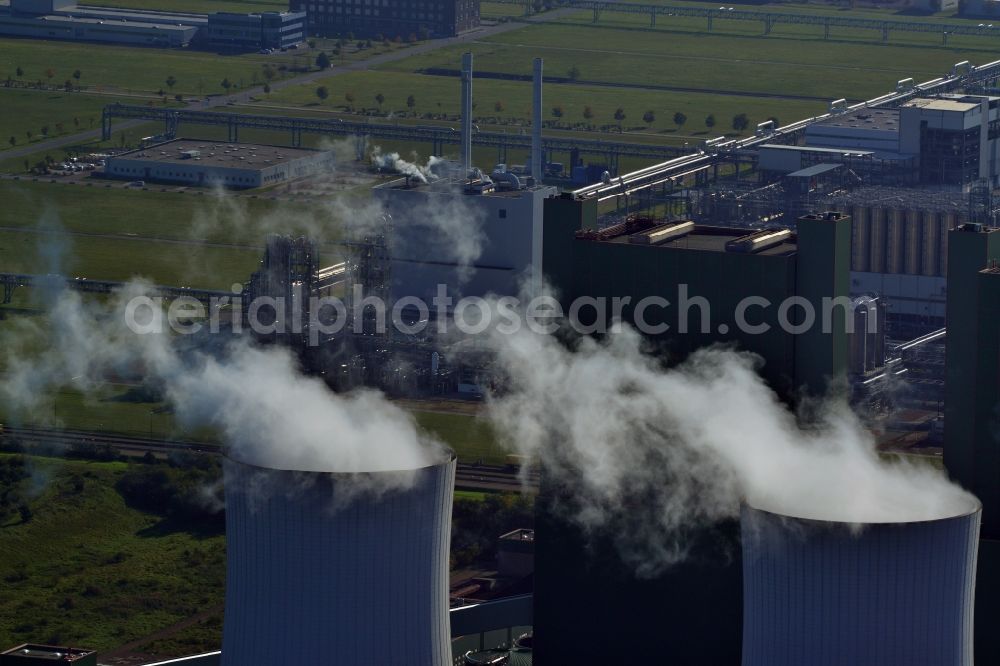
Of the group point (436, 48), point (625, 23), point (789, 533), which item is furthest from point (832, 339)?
point (625, 23)

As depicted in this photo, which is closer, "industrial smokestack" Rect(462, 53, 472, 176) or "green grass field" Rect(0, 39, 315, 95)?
"industrial smokestack" Rect(462, 53, 472, 176)

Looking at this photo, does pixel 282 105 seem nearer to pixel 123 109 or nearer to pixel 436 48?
pixel 123 109

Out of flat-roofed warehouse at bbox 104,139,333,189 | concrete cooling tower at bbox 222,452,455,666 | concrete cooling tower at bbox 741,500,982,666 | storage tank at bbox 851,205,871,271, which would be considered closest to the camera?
concrete cooling tower at bbox 741,500,982,666

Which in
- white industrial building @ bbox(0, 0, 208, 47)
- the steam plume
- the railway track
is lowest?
the railway track

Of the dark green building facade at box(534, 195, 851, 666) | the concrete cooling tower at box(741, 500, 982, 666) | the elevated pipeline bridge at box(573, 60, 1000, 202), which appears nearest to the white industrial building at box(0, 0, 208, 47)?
the elevated pipeline bridge at box(573, 60, 1000, 202)

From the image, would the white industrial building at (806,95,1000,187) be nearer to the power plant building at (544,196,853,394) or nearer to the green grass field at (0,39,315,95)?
the green grass field at (0,39,315,95)
